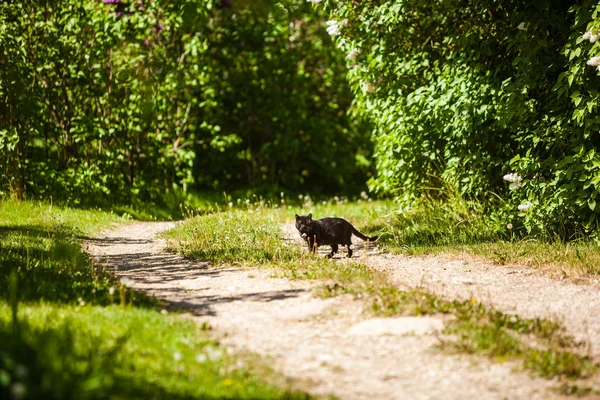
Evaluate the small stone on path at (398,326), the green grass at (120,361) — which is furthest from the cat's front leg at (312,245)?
the green grass at (120,361)

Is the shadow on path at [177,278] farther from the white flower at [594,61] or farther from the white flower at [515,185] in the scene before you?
the white flower at [594,61]

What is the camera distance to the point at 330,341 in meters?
4.62

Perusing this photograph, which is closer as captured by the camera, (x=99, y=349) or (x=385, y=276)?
(x=99, y=349)

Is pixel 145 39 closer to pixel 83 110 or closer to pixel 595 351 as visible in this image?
pixel 83 110

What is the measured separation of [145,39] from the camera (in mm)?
12391

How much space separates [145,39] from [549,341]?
31.6 ft

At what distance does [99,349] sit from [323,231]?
4065mm

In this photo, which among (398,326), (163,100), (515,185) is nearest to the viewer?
(398,326)

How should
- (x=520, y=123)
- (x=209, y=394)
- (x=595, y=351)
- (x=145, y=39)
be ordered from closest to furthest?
1. (x=209, y=394)
2. (x=595, y=351)
3. (x=520, y=123)
4. (x=145, y=39)

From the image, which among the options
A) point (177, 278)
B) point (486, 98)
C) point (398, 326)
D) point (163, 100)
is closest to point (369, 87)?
point (486, 98)

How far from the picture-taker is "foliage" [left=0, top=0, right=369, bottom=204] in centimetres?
1145

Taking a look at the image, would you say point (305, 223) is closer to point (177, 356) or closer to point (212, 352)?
point (212, 352)

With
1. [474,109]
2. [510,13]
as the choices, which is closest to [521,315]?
[474,109]

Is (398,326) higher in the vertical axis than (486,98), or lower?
lower
